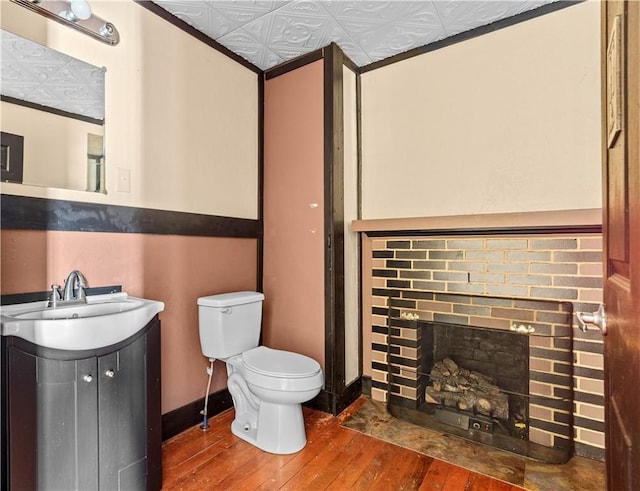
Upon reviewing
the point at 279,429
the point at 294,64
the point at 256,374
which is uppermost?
the point at 294,64

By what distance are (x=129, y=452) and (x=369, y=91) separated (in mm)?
2481

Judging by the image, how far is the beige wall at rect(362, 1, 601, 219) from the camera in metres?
1.83

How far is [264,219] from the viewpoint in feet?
8.39

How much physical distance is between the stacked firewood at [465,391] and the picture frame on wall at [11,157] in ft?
7.75

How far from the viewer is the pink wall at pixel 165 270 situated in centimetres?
145

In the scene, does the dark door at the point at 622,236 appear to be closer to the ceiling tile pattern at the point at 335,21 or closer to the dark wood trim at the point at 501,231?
the dark wood trim at the point at 501,231

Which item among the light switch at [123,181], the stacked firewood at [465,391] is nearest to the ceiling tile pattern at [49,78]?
the light switch at [123,181]

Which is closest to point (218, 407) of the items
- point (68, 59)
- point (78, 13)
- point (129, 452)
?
point (129, 452)

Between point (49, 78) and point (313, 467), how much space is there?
214 cm

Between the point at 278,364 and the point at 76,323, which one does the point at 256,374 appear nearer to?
the point at 278,364

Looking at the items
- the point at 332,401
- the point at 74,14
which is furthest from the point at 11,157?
the point at 332,401

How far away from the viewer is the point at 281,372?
177cm

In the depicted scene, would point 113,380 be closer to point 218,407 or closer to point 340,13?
point 218,407

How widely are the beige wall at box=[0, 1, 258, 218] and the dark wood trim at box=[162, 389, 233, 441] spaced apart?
3.76 ft
